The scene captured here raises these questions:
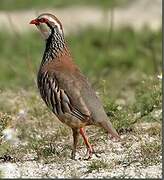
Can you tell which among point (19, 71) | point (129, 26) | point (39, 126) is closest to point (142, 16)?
point (129, 26)

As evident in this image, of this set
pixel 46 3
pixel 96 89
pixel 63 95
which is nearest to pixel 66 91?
pixel 63 95

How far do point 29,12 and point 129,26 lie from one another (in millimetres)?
3718

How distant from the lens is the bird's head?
26.9 ft

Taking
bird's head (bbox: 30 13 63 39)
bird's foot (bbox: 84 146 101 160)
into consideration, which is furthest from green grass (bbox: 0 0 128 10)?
bird's foot (bbox: 84 146 101 160)

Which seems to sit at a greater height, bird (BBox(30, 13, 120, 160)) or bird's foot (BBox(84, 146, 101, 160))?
bird (BBox(30, 13, 120, 160))

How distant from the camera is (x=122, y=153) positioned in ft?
26.7

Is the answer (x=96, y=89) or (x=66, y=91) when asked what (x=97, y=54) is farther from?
(x=66, y=91)

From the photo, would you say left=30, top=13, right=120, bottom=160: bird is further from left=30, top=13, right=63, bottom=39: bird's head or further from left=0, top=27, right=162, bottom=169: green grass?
left=0, top=27, right=162, bottom=169: green grass

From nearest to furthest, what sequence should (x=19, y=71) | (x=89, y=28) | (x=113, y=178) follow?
(x=113, y=178) < (x=19, y=71) < (x=89, y=28)

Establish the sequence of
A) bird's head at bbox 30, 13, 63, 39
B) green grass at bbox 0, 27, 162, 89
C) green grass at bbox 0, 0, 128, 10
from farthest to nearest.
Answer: green grass at bbox 0, 0, 128, 10 < green grass at bbox 0, 27, 162, 89 < bird's head at bbox 30, 13, 63, 39

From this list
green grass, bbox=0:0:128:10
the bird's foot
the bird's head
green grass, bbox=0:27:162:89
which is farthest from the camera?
green grass, bbox=0:0:128:10

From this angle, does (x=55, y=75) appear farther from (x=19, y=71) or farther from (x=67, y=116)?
(x=19, y=71)

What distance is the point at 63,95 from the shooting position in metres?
7.83

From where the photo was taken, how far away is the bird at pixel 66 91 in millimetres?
7738
